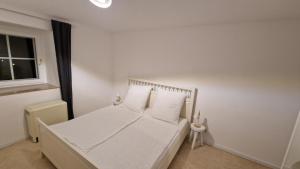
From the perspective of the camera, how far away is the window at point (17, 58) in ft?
6.86

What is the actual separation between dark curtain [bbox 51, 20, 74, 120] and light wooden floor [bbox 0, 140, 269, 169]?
0.84 m

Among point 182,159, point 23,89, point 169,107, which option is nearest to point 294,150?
point 182,159

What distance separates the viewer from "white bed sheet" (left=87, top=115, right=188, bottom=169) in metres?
1.29

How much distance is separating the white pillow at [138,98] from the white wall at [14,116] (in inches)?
57.4

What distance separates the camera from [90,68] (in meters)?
2.90

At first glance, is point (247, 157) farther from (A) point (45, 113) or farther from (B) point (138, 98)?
(A) point (45, 113)

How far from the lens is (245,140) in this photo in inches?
80.0

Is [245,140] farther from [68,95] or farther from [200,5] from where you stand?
[68,95]

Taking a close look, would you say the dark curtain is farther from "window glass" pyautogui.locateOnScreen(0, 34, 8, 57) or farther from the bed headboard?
the bed headboard

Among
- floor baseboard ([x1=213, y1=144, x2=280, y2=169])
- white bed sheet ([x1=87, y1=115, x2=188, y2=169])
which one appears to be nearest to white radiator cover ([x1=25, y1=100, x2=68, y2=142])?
white bed sheet ([x1=87, y1=115, x2=188, y2=169])

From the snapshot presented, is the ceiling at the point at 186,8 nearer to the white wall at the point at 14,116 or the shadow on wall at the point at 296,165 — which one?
the white wall at the point at 14,116

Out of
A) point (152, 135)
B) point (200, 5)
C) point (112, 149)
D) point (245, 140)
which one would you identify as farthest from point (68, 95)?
point (245, 140)

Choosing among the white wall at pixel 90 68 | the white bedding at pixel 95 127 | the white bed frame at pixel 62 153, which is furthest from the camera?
the white wall at pixel 90 68

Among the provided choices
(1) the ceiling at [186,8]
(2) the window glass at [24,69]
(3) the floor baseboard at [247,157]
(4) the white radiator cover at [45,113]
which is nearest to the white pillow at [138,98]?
(4) the white radiator cover at [45,113]
